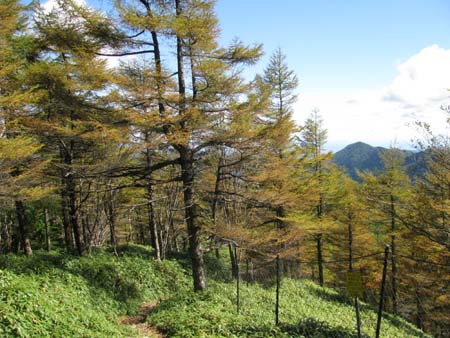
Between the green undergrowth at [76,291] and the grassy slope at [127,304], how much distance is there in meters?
0.01

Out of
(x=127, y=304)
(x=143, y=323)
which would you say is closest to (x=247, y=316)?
(x=143, y=323)

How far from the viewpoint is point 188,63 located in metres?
9.13

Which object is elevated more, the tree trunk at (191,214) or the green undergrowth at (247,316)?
the tree trunk at (191,214)

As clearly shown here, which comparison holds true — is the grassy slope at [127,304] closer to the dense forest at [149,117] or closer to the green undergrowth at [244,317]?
the green undergrowth at [244,317]

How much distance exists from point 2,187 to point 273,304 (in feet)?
32.2

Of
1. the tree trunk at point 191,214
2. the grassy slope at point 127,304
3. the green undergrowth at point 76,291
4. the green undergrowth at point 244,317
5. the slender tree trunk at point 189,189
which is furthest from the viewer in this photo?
the tree trunk at point 191,214

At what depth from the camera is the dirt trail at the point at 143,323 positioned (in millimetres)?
7422

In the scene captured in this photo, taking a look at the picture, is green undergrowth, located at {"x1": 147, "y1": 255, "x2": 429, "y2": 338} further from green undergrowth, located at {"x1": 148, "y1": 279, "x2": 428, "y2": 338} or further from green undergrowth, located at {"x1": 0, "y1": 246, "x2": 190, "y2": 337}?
green undergrowth, located at {"x1": 0, "y1": 246, "x2": 190, "y2": 337}

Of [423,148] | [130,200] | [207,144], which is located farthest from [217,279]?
[423,148]

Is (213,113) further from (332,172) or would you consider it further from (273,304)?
(332,172)

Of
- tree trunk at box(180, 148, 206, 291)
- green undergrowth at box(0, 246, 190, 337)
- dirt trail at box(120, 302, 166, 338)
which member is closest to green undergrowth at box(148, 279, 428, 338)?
dirt trail at box(120, 302, 166, 338)

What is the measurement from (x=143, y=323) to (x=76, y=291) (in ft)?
6.68

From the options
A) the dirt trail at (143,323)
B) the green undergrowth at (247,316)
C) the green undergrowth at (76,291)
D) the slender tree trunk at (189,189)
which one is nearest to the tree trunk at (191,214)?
the slender tree trunk at (189,189)

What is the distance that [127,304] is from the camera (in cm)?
982
